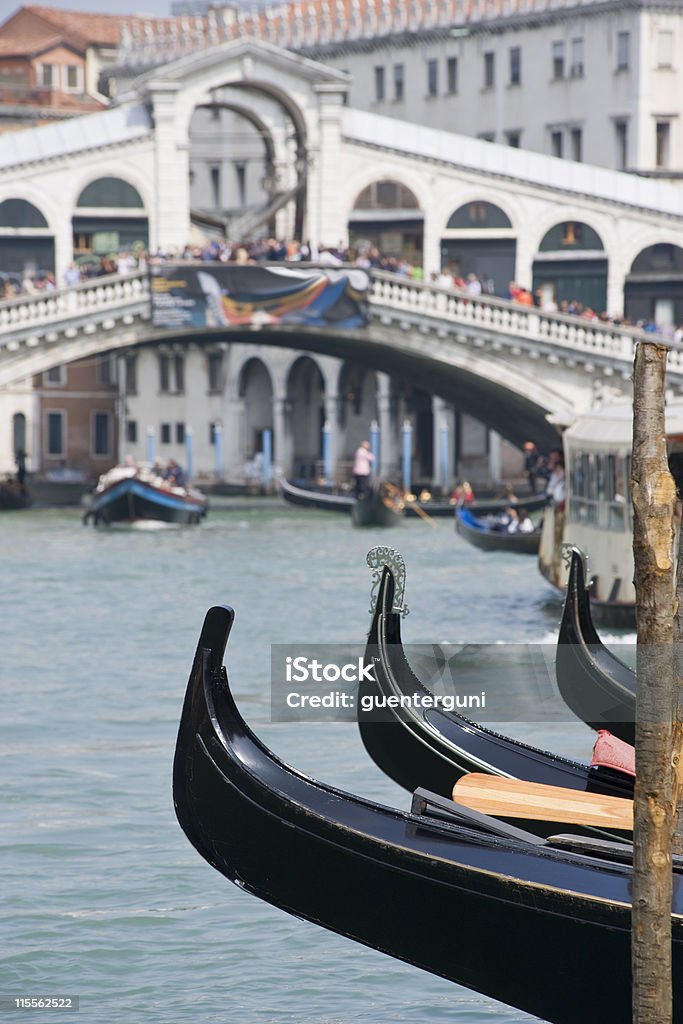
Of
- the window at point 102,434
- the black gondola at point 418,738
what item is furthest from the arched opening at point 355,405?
the black gondola at point 418,738

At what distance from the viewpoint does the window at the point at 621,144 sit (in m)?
23.5

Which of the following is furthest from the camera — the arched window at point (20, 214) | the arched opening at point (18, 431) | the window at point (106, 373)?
the window at point (106, 373)

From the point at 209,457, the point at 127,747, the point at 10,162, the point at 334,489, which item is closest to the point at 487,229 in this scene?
the point at 334,489

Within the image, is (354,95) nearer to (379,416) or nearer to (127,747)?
(379,416)

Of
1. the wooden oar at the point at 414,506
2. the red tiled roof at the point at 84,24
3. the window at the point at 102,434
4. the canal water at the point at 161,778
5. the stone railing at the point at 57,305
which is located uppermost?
the red tiled roof at the point at 84,24

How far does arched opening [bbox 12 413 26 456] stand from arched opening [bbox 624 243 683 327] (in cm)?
1005

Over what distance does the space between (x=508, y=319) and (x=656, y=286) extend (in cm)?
348

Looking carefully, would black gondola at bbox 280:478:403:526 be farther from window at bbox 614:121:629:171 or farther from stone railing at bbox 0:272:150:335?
window at bbox 614:121:629:171

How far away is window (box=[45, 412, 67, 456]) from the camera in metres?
29.0

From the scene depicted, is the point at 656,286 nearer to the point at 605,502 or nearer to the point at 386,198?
the point at 386,198

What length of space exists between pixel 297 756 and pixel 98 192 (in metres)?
13.6

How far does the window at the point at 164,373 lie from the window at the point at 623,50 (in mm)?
7897

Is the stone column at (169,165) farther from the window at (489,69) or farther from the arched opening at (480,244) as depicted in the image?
the window at (489,69)

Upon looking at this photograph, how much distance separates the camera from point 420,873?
11.6 ft
